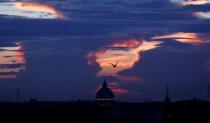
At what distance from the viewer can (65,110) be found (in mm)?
178125

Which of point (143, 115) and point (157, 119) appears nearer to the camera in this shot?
point (157, 119)

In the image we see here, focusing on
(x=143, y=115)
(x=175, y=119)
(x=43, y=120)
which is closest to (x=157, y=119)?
(x=175, y=119)

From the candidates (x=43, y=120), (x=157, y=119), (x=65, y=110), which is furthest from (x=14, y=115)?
(x=157, y=119)

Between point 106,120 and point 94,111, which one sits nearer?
point 106,120

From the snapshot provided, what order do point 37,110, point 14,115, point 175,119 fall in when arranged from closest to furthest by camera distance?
point 175,119, point 14,115, point 37,110

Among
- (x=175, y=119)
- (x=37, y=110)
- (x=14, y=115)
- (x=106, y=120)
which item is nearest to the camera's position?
(x=175, y=119)

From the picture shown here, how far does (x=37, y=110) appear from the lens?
6919 inches

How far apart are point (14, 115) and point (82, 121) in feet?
41.4

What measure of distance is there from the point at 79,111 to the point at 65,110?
273cm

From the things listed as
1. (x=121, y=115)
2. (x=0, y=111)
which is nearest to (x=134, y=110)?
(x=121, y=115)

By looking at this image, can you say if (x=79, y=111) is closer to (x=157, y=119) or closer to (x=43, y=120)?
(x=43, y=120)

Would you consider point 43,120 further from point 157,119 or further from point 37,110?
point 157,119

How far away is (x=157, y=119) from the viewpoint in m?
140

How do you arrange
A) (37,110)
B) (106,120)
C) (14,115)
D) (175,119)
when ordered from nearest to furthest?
(175,119) < (106,120) < (14,115) < (37,110)
